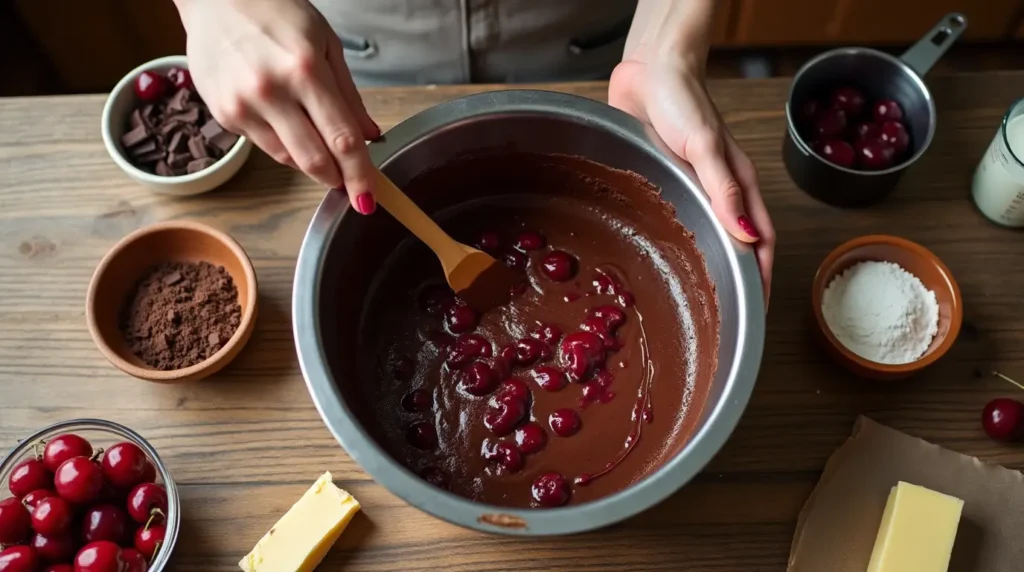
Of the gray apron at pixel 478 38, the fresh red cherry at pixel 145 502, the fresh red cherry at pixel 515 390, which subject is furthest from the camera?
the gray apron at pixel 478 38

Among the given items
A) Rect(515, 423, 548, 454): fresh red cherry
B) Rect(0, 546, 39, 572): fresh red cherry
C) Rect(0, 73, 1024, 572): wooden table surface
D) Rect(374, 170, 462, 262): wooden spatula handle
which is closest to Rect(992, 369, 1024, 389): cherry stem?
Rect(0, 73, 1024, 572): wooden table surface

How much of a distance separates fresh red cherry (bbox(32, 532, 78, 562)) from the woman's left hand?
793 mm

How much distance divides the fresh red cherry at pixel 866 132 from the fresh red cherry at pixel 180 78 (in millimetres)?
933

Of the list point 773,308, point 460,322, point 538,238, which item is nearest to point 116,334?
point 460,322

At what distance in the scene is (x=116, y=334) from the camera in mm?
998

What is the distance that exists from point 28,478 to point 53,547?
0.08 m

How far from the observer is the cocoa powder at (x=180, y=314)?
998mm

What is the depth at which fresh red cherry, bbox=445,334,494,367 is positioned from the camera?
1013 mm

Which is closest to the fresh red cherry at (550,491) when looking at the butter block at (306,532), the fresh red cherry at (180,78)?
the butter block at (306,532)

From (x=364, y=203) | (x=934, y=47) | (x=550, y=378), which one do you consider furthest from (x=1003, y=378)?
(x=364, y=203)

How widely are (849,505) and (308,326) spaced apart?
2.12ft

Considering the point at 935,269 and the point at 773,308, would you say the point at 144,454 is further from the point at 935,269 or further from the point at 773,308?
the point at 935,269

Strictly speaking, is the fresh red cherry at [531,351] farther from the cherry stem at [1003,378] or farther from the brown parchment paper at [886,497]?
the cherry stem at [1003,378]

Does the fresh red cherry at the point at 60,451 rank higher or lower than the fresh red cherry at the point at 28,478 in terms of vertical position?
higher
